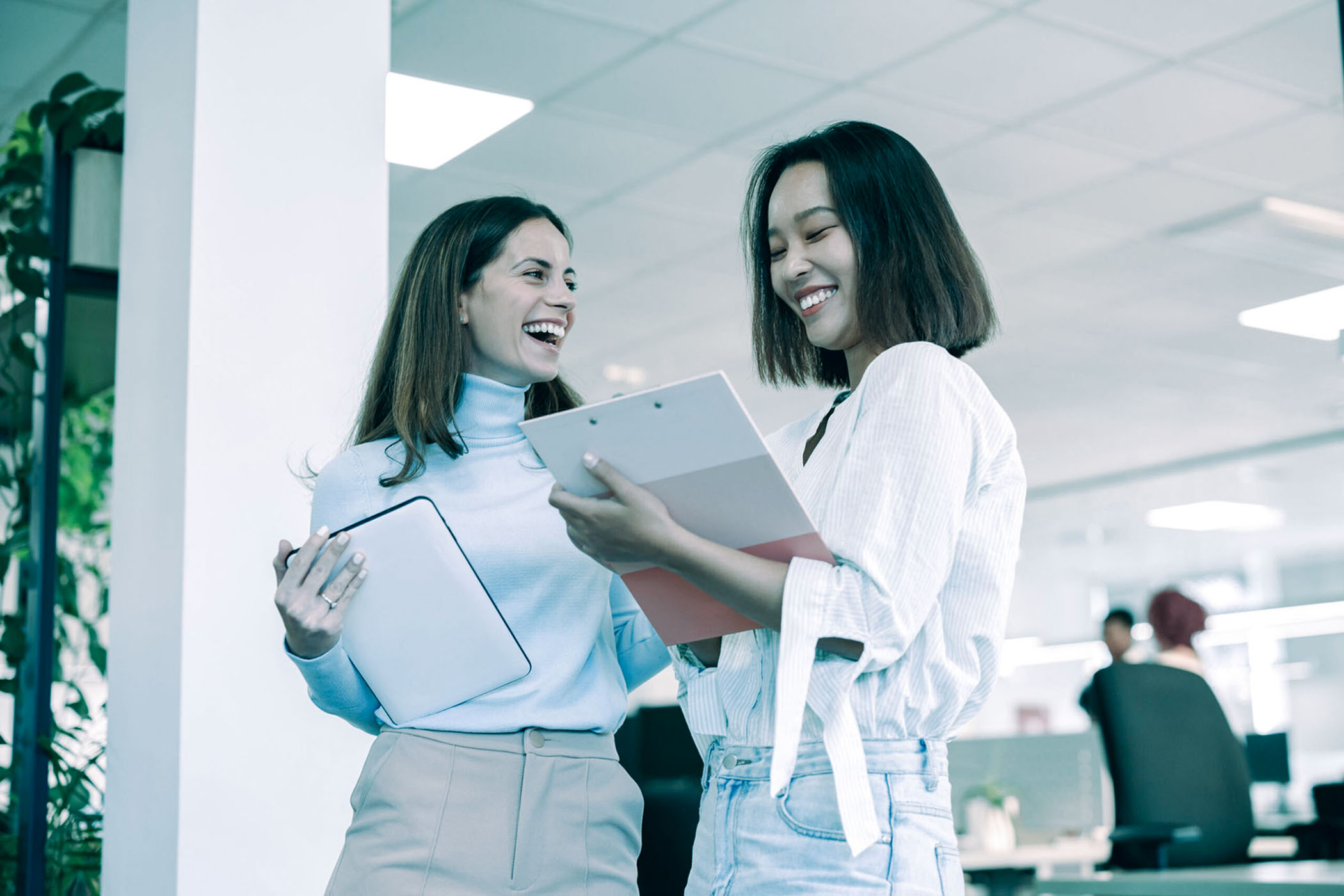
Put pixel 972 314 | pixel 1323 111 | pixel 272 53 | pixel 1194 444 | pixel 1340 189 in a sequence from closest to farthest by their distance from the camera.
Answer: pixel 972 314 < pixel 272 53 < pixel 1323 111 < pixel 1340 189 < pixel 1194 444

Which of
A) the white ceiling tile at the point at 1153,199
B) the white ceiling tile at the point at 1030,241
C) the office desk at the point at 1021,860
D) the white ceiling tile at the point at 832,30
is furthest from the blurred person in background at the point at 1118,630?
the white ceiling tile at the point at 832,30

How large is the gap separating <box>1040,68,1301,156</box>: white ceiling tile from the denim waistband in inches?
129

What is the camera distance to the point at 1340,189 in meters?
4.62

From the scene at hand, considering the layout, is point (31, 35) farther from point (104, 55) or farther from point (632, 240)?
point (632, 240)

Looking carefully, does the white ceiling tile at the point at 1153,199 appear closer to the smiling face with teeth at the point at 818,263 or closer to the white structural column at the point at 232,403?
the white structural column at the point at 232,403

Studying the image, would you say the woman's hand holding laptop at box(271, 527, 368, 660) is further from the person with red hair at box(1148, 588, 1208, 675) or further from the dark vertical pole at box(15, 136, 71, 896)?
the person with red hair at box(1148, 588, 1208, 675)

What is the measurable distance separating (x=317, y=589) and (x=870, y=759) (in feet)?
2.04

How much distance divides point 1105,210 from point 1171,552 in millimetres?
6965

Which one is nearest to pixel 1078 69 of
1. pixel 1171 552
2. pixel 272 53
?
pixel 272 53

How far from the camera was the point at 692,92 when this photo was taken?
3.93 metres

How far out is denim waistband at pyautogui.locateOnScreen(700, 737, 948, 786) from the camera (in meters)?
1.06

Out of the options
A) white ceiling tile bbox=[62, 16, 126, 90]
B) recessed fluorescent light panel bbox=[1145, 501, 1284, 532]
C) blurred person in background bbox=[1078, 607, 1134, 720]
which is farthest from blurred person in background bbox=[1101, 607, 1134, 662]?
white ceiling tile bbox=[62, 16, 126, 90]

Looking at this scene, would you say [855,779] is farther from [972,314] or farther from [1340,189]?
[1340,189]

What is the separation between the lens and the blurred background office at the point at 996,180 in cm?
354
